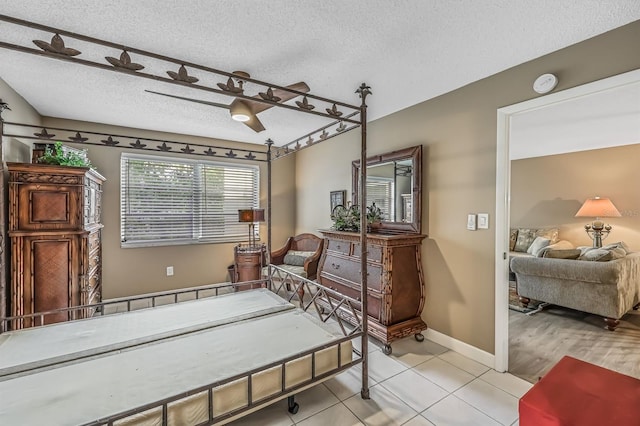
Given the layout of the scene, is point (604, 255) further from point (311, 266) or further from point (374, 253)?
point (311, 266)

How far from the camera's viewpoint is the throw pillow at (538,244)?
15.4ft

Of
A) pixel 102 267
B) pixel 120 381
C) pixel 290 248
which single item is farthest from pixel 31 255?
pixel 290 248

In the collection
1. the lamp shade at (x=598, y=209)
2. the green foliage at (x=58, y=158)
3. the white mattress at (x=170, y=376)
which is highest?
the green foliage at (x=58, y=158)

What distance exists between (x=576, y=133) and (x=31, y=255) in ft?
20.7

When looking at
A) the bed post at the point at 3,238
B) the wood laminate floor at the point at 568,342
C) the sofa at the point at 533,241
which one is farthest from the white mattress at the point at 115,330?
the sofa at the point at 533,241

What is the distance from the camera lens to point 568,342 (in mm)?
2752

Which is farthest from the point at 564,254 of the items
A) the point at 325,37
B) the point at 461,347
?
the point at 325,37

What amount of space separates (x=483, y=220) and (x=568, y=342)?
65.4 inches

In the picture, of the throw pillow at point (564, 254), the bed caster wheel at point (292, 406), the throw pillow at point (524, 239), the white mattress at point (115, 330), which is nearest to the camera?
the white mattress at point (115, 330)

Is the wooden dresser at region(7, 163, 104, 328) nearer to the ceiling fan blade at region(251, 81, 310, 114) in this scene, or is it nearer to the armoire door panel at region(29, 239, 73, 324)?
the armoire door panel at region(29, 239, 73, 324)

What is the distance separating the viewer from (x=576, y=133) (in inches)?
151

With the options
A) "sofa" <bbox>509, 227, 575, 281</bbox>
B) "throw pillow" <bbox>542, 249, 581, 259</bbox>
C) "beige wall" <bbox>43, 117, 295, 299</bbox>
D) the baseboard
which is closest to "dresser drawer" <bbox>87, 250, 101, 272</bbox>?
"beige wall" <bbox>43, 117, 295, 299</bbox>

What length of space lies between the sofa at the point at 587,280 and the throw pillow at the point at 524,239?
180 cm

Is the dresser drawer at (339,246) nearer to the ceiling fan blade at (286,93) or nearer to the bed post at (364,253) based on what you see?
the bed post at (364,253)
